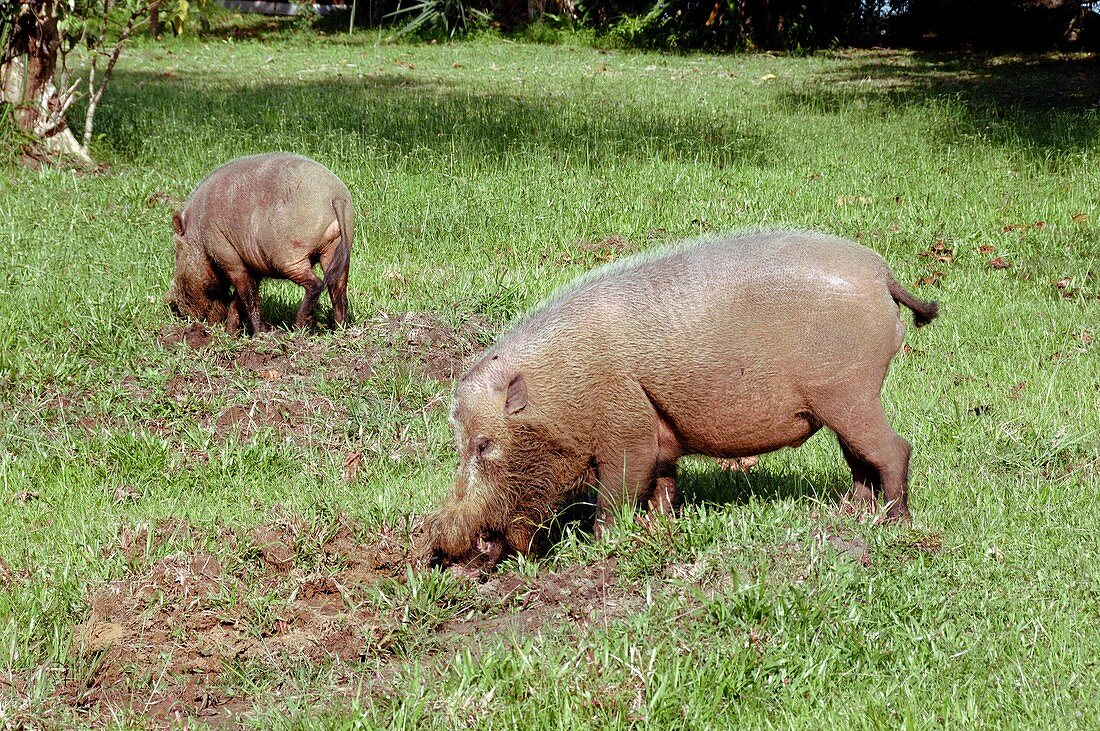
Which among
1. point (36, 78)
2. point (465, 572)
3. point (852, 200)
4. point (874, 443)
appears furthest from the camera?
point (36, 78)

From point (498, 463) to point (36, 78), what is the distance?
8.62 metres

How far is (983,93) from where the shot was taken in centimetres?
1455

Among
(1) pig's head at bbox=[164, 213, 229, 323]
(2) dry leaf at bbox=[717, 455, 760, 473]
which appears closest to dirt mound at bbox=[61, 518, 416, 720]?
(2) dry leaf at bbox=[717, 455, 760, 473]

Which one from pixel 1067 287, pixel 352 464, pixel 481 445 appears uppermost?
pixel 1067 287

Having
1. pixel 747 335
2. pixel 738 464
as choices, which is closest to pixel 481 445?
pixel 747 335

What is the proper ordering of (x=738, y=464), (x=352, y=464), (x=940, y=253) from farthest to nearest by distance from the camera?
1. (x=940, y=253)
2. (x=352, y=464)
3. (x=738, y=464)

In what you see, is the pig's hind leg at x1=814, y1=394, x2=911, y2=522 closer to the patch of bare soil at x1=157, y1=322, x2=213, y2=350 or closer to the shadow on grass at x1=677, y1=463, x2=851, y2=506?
the shadow on grass at x1=677, y1=463, x2=851, y2=506

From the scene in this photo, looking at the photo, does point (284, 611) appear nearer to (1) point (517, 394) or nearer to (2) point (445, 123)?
(1) point (517, 394)

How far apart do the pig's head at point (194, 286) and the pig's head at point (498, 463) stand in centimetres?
353

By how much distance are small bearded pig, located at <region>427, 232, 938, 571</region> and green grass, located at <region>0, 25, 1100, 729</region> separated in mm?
284

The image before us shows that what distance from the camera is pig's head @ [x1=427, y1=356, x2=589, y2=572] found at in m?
4.32

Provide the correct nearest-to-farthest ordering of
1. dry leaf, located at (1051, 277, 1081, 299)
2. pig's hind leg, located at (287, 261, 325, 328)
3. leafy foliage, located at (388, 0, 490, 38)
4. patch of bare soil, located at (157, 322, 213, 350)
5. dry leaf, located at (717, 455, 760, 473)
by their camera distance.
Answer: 1. dry leaf, located at (717, 455, 760, 473)
2. pig's hind leg, located at (287, 261, 325, 328)
3. patch of bare soil, located at (157, 322, 213, 350)
4. dry leaf, located at (1051, 277, 1081, 299)
5. leafy foliage, located at (388, 0, 490, 38)

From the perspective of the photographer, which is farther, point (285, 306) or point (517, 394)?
point (285, 306)

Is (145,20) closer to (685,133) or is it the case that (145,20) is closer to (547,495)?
(685,133)
